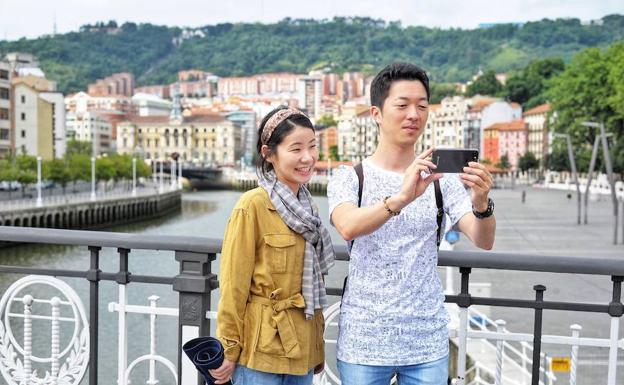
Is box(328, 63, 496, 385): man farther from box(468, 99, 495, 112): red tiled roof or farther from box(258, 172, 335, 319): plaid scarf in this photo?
box(468, 99, 495, 112): red tiled roof

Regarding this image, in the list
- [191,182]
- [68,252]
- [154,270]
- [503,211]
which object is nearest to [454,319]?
[154,270]

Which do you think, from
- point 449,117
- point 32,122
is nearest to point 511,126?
point 449,117

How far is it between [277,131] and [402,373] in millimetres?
894

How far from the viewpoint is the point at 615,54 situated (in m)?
49.0

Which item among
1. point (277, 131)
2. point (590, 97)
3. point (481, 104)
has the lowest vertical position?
point (277, 131)

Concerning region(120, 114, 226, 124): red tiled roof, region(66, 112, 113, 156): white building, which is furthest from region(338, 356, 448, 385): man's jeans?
region(66, 112, 113, 156): white building

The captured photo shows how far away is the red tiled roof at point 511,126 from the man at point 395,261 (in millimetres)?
109428

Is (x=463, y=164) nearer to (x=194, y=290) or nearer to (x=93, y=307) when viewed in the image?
(x=194, y=290)

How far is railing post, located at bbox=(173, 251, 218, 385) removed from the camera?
327 cm

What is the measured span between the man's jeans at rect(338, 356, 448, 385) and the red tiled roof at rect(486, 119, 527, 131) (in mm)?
109494

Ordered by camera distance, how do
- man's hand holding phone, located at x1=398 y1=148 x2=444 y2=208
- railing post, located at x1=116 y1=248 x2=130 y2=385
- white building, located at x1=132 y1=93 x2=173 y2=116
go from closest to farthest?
1. man's hand holding phone, located at x1=398 y1=148 x2=444 y2=208
2. railing post, located at x1=116 y1=248 x2=130 y2=385
3. white building, located at x1=132 y1=93 x2=173 y2=116

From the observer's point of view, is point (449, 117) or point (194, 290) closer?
point (194, 290)

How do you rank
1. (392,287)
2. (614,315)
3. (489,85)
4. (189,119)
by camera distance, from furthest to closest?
(189,119)
(489,85)
(614,315)
(392,287)

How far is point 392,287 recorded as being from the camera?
256 centimetres
